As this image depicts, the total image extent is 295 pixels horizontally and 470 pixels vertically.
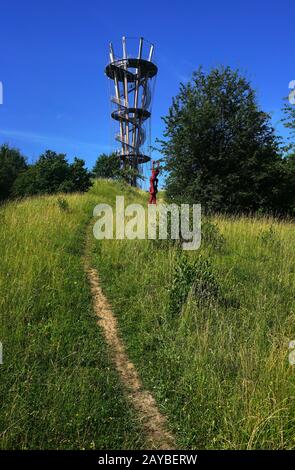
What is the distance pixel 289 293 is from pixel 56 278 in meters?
3.98

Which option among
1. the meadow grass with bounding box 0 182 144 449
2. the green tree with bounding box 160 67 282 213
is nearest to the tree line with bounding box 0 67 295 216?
the green tree with bounding box 160 67 282 213

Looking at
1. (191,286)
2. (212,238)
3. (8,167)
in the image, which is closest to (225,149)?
(212,238)

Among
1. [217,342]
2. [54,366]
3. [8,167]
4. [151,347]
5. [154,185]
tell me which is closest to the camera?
[54,366]

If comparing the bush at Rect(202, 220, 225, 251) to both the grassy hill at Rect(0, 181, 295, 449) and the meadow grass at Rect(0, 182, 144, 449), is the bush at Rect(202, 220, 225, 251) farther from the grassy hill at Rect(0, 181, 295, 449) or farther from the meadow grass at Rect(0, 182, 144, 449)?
the meadow grass at Rect(0, 182, 144, 449)

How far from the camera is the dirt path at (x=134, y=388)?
3.98 m

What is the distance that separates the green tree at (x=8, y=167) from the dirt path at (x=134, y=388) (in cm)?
1645

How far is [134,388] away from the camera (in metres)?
4.72

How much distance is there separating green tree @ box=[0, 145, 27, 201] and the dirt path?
648 inches

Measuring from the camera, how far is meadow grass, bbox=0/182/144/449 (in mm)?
3789

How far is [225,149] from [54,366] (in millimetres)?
16112

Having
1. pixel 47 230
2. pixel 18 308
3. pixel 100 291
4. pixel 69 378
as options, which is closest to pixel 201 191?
pixel 47 230

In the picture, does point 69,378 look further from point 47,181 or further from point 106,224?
point 47,181

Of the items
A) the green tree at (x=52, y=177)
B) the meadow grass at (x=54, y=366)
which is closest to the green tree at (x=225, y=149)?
the green tree at (x=52, y=177)

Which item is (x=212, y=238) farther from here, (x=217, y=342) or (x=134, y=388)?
(x=134, y=388)
